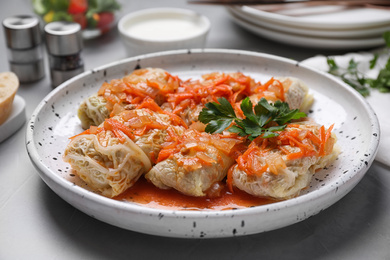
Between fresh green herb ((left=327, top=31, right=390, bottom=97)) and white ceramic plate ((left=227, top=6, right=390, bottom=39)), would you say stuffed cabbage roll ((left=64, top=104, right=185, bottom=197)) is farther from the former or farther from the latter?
white ceramic plate ((left=227, top=6, right=390, bottom=39))

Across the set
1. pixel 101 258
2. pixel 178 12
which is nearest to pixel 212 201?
pixel 101 258

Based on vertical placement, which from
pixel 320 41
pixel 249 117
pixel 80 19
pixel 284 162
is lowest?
pixel 80 19

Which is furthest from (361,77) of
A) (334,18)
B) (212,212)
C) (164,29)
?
(212,212)

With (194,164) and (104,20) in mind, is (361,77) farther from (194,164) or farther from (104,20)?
(104,20)

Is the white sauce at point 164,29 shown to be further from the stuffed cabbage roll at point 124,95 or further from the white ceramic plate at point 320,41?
the stuffed cabbage roll at point 124,95

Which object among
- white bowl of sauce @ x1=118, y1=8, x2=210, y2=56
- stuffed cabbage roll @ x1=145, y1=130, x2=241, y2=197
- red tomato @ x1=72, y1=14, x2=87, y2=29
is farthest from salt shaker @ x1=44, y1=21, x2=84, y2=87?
stuffed cabbage roll @ x1=145, y1=130, x2=241, y2=197

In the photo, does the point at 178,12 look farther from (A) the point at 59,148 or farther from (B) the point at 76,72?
(A) the point at 59,148

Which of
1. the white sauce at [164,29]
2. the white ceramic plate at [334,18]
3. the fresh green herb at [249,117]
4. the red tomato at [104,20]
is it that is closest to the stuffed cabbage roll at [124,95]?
the fresh green herb at [249,117]
